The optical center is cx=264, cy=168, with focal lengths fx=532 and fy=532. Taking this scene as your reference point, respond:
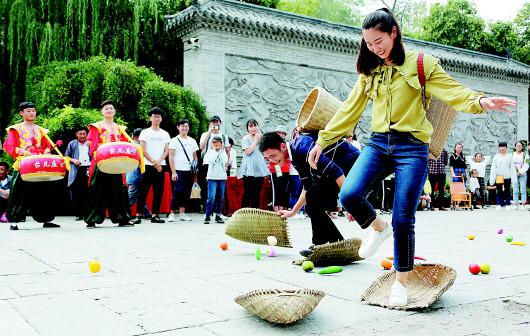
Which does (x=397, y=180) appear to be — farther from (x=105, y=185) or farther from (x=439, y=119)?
(x=105, y=185)

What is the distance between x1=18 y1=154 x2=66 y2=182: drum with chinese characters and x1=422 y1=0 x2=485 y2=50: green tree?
23.0 meters

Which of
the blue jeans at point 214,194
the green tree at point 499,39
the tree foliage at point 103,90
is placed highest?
the green tree at point 499,39

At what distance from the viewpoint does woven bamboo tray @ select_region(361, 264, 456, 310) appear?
9.18 feet

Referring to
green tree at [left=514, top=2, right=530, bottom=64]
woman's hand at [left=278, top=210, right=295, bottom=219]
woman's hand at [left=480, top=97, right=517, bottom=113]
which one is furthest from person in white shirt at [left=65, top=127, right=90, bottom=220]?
green tree at [left=514, top=2, right=530, bottom=64]

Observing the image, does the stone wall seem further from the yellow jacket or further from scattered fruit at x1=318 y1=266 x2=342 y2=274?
the yellow jacket

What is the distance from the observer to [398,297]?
9.01 feet

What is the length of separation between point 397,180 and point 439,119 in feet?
1.54

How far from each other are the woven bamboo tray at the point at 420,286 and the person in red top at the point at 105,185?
203 inches

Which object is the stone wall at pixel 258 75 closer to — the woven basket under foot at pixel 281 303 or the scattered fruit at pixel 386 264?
the scattered fruit at pixel 386 264

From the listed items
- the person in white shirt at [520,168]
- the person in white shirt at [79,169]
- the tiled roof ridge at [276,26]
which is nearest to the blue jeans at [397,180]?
the person in white shirt at [79,169]

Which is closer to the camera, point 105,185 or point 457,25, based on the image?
point 105,185

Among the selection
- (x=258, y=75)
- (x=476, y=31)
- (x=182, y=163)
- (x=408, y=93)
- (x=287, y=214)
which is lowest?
(x=287, y=214)

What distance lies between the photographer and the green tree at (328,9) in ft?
95.6

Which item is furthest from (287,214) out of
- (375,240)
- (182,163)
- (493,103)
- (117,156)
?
(182,163)
